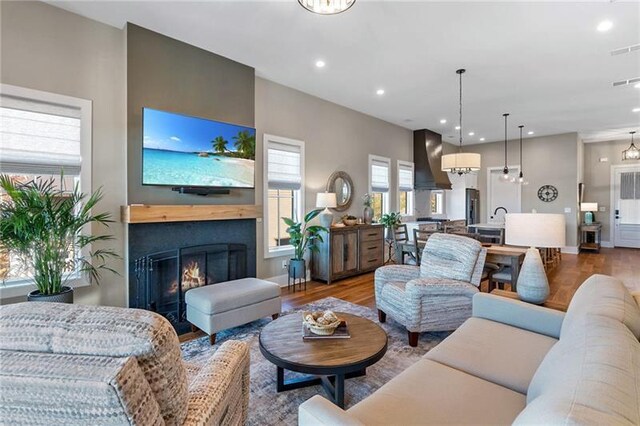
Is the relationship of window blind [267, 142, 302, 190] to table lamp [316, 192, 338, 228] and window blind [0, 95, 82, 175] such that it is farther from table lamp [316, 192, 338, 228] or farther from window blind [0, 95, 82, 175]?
window blind [0, 95, 82, 175]

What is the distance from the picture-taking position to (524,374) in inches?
61.0

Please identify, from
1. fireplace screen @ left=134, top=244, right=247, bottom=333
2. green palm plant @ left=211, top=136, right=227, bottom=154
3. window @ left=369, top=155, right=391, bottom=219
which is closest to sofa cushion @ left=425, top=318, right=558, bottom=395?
fireplace screen @ left=134, top=244, right=247, bottom=333

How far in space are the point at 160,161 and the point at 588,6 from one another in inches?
A: 175

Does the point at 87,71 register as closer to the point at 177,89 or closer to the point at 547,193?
the point at 177,89

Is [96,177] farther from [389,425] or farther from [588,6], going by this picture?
[588,6]

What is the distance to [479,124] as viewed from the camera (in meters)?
7.28

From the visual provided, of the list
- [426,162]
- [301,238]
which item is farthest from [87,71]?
[426,162]

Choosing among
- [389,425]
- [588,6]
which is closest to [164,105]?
[389,425]

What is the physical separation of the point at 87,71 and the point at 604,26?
5.26m

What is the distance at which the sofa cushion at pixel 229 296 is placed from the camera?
115 inches

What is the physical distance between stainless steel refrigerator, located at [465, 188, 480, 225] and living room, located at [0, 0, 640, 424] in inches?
119

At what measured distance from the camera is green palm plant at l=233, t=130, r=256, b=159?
398cm

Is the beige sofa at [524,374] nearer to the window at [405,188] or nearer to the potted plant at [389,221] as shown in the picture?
the potted plant at [389,221]

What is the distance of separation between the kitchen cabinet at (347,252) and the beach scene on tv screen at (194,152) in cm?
175
